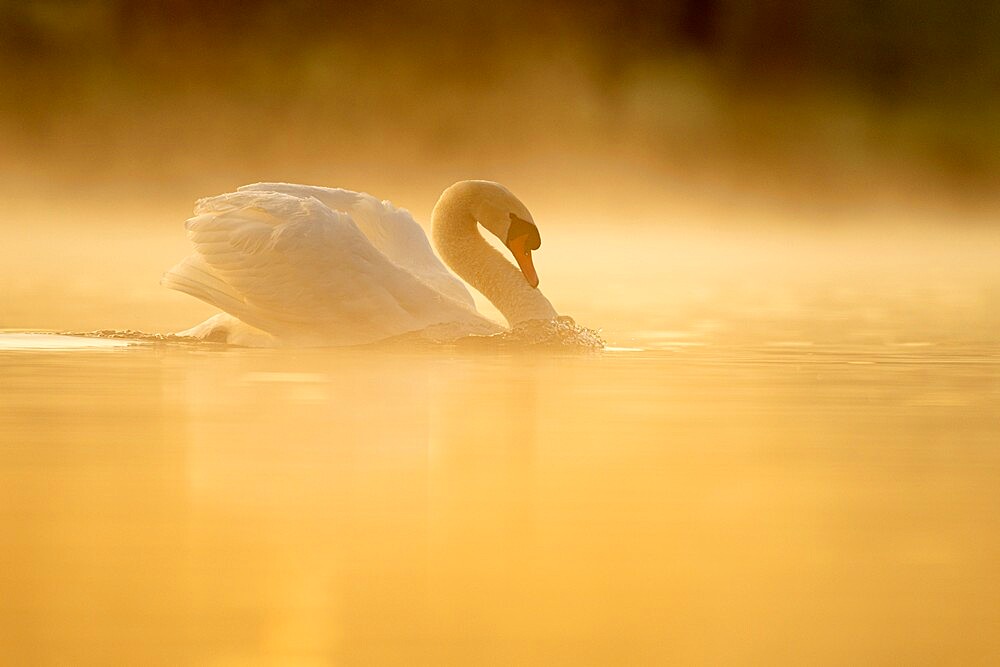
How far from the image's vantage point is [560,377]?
801cm

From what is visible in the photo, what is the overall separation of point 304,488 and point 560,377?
347 cm

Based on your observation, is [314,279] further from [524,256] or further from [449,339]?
[524,256]

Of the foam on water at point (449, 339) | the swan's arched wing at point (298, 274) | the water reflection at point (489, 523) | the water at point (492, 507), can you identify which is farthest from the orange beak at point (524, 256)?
the water reflection at point (489, 523)

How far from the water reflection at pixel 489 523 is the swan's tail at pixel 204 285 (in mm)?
1530

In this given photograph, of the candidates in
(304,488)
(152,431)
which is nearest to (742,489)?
(304,488)

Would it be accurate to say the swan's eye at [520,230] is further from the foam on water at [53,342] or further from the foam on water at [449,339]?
the foam on water at [53,342]

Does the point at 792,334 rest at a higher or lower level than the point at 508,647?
higher

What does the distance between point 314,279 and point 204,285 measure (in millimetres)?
687

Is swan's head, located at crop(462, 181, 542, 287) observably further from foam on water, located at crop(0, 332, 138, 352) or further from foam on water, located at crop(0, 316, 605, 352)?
foam on water, located at crop(0, 332, 138, 352)

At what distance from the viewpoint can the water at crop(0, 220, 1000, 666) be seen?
3.22 m

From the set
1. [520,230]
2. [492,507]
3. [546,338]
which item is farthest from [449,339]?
[492,507]

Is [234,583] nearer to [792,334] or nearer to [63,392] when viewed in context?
[63,392]

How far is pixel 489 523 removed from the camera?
421 centimetres

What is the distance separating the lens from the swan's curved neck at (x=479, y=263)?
381 inches
